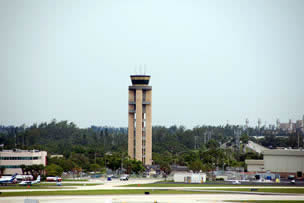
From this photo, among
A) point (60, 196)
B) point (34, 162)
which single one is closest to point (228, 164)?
point (34, 162)

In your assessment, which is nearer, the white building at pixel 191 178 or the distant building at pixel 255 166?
the white building at pixel 191 178

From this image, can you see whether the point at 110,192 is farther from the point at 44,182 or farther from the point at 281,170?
the point at 281,170

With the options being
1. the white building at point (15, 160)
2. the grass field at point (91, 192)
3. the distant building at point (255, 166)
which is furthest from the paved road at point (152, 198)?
the distant building at point (255, 166)

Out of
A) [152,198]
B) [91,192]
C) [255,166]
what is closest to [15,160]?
[91,192]

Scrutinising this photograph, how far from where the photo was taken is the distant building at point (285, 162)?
165625 millimetres

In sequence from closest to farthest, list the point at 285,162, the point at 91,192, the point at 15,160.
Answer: the point at 91,192 → the point at 15,160 → the point at 285,162

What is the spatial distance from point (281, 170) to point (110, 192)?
72.6 m

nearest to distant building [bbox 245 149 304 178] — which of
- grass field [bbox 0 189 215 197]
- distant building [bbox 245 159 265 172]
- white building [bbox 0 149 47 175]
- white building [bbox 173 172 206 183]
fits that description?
distant building [bbox 245 159 265 172]

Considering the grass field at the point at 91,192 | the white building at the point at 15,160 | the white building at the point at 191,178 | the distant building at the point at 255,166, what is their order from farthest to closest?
the distant building at the point at 255,166
the white building at the point at 15,160
the white building at the point at 191,178
the grass field at the point at 91,192

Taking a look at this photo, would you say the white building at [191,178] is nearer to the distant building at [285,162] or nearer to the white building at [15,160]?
the distant building at [285,162]

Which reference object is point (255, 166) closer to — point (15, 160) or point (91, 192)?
point (15, 160)

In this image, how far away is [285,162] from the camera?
16750cm

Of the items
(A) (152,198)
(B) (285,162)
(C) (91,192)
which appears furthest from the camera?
(B) (285,162)

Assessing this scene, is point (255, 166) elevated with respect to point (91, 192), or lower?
elevated
